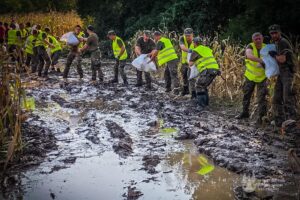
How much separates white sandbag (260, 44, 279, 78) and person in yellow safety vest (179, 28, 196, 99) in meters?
3.00

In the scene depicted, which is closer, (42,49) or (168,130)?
(168,130)

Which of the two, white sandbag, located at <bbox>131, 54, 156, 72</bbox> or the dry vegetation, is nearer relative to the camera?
the dry vegetation

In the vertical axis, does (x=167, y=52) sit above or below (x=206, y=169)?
above

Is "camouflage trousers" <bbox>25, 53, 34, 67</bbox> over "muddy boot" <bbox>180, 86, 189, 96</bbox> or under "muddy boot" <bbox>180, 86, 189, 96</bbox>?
over

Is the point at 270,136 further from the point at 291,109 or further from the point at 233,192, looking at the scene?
the point at 233,192

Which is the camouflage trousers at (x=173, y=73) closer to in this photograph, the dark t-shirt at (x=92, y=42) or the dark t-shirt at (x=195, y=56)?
the dark t-shirt at (x=195, y=56)

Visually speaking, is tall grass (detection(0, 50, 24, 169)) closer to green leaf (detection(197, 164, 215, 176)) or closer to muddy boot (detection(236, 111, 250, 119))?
green leaf (detection(197, 164, 215, 176))

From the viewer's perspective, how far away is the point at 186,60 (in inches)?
472

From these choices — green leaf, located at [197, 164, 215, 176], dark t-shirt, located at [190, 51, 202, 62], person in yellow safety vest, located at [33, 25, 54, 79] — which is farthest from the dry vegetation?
person in yellow safety vest, located at [33, 25, 54, 79]

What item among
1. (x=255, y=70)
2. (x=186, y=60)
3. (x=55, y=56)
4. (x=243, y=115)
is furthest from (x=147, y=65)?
(x=55, y=56)

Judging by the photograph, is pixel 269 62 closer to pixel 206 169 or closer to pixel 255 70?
pixel 255 70

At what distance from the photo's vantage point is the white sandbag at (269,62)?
8.16 m

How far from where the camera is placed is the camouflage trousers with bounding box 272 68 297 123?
8094 mm

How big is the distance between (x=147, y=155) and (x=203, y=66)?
403 cm
